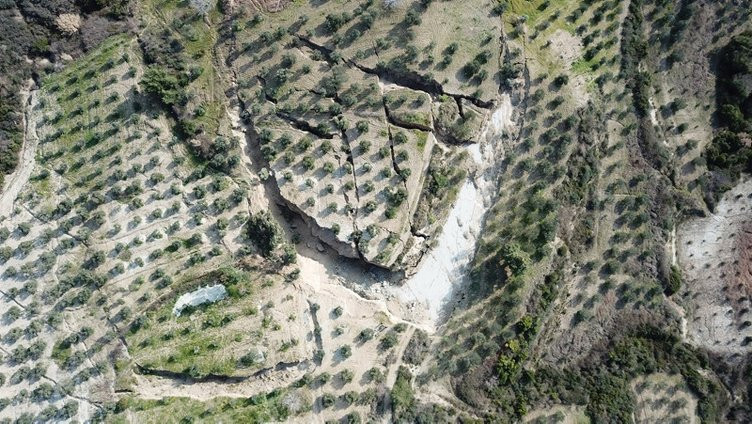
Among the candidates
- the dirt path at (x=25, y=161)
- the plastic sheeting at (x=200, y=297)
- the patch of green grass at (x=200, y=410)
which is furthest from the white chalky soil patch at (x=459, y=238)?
the dirt path at (x=25, y=161)

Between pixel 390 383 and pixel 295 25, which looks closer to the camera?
pixel 390 383

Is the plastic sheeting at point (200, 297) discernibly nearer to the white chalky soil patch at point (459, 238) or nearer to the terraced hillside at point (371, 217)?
the terraced hillside at point (371, 217)

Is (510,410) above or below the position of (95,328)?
below

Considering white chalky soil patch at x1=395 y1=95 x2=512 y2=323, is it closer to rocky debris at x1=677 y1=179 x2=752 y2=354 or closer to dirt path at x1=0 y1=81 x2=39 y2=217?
rocky debris at x1=677 y1=179 x2=752 y2=354

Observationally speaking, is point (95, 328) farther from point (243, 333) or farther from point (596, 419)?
point (596, 419)

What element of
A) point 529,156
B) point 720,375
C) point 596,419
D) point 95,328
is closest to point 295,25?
point 529,156
